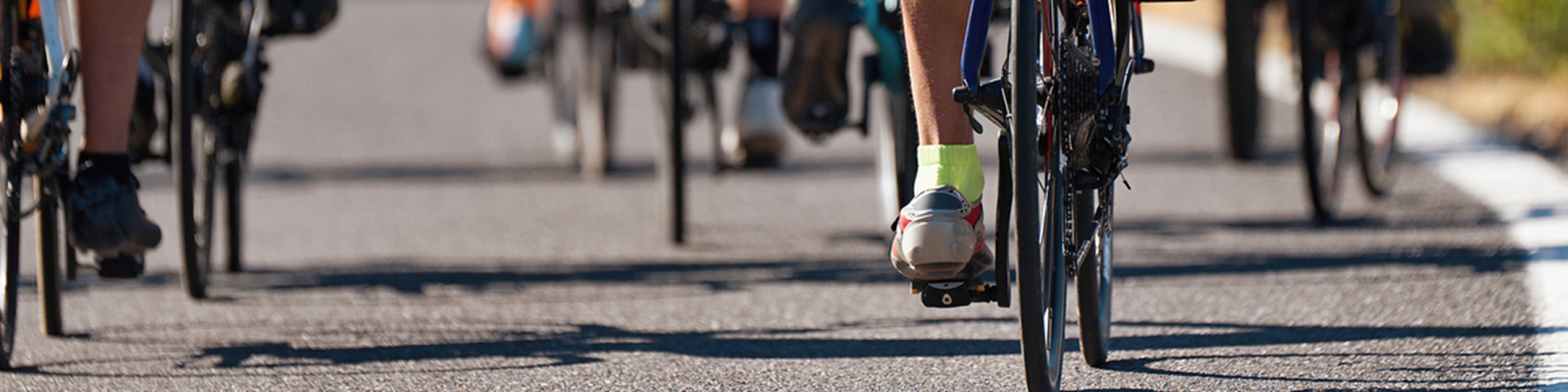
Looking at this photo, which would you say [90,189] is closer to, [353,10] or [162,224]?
[162,224]

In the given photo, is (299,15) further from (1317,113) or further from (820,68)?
(1317,113)

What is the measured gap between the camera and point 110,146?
12.3ft

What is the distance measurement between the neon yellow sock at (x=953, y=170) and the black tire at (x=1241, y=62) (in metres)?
3.65

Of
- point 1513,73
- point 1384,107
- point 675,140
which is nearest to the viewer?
point 675,140

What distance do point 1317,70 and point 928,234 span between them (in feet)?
9.37

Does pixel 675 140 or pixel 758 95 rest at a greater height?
pixel 758 95

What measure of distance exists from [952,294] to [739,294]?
1539 millimetres

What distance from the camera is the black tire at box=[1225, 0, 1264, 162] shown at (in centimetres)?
647

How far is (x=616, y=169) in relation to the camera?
732 cm

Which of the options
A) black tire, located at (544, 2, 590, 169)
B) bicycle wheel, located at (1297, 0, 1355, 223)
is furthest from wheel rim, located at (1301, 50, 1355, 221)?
black tire, located at (544, 2, 590, 169)

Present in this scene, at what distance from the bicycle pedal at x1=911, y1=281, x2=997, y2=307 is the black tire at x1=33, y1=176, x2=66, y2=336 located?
6.02ft

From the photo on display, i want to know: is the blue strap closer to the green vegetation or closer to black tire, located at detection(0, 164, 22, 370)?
black tire, located at detection(0, 164, 22, 370)

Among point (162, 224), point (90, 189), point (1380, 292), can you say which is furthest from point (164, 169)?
point (1380, 292)

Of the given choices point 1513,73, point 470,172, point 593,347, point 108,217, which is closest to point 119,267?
point 108,217
